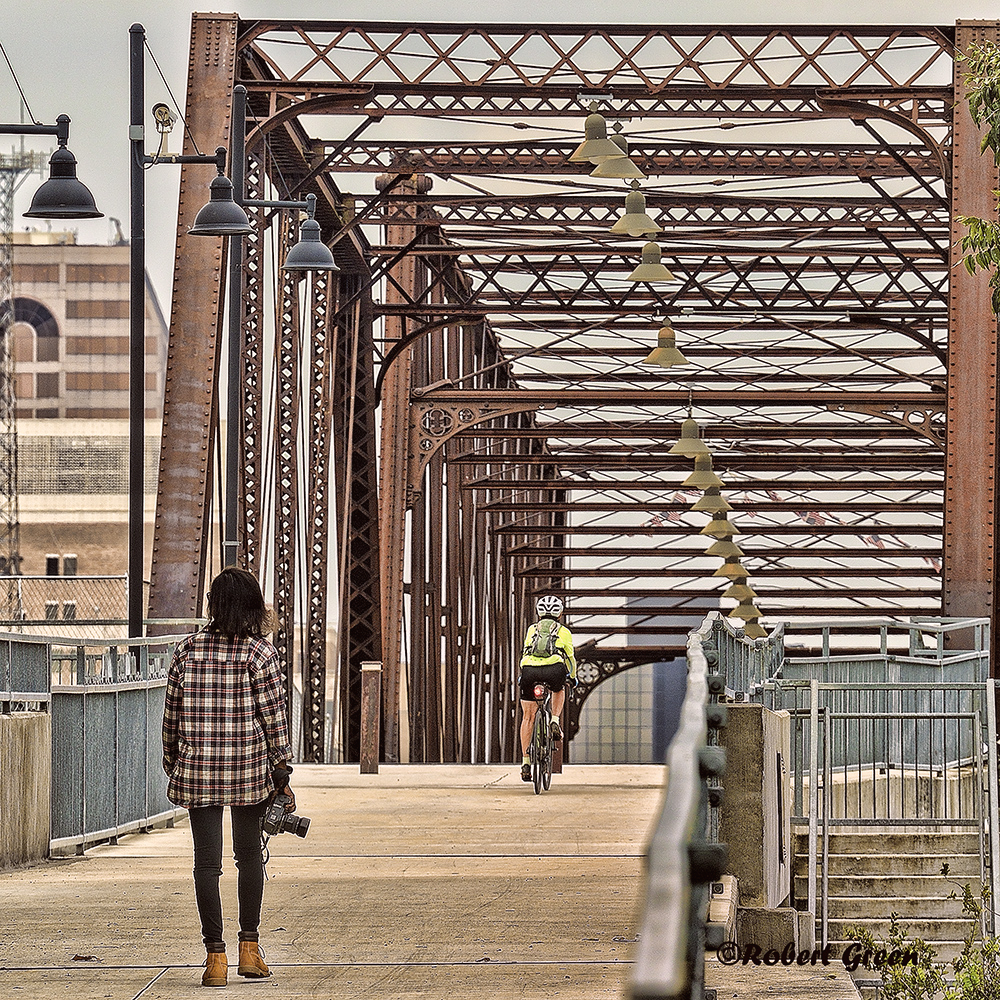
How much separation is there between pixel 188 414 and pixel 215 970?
11571mm

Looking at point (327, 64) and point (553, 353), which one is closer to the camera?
A: point (327, 64)

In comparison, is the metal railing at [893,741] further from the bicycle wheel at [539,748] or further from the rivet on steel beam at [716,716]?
the rivet on steel beam at [716,716]

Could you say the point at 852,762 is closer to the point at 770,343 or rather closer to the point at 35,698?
the point at 35,698

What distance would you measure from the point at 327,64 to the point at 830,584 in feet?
161

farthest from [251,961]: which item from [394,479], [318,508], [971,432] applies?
[394,479]

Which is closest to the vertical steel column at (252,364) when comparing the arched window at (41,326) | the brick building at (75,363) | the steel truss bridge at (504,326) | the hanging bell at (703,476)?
the steel truss bridge at (504,326)

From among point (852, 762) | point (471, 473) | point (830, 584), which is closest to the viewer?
point (852, 762)

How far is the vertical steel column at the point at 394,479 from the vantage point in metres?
28.5

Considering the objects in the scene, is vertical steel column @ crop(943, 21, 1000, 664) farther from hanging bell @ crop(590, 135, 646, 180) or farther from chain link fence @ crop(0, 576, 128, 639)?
chain link fence @ crop(0, 576, 128, 639)

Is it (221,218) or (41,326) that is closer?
(221,218)

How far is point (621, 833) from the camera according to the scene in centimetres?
1348

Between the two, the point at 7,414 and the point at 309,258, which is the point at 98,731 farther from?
the point at 7,414

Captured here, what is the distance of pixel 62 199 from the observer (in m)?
13.5

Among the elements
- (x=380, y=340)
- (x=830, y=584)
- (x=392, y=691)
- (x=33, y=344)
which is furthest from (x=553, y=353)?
(x=33, y=344)
